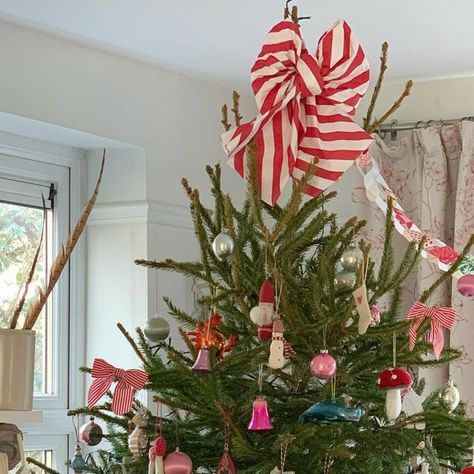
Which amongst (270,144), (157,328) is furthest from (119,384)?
(270,144)

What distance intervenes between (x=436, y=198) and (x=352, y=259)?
5.78 feet

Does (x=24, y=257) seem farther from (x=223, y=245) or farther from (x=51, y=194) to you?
(x=223, y=245)

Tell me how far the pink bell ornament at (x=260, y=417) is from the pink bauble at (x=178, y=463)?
0.47 feet

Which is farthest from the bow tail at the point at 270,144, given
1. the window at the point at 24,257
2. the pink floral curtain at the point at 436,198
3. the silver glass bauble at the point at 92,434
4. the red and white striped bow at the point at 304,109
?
the pink floral curtain at the point at 436,198

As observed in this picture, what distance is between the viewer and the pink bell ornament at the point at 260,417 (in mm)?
1760

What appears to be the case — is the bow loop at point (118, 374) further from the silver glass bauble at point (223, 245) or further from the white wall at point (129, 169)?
the white wall at point (129, 169)

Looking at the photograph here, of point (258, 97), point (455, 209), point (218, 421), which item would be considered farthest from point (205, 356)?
point (455, 209)

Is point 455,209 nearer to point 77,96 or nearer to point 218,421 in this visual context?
point 77,96

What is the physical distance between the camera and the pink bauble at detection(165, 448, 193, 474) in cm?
182

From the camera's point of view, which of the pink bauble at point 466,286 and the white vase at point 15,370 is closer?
the white vase at point 15,370

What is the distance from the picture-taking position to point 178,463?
182cm

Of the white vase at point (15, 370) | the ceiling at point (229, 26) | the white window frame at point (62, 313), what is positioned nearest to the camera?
the white vase at point (15, 370)

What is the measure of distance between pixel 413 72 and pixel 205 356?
192 cm

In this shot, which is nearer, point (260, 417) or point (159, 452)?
point (260, 417)
